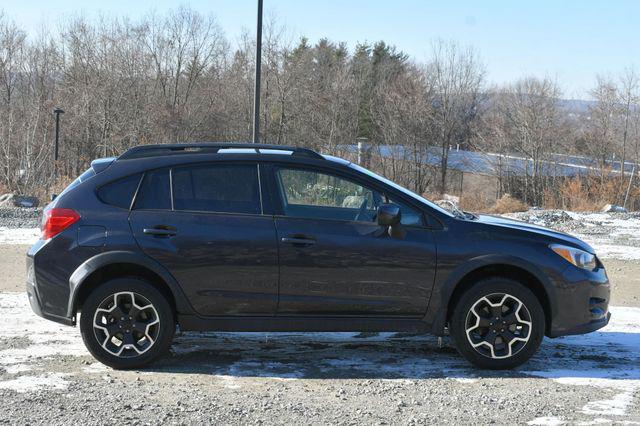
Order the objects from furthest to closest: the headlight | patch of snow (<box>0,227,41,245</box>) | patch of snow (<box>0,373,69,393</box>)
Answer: patch of snow (<box>0,227,41,245</box>), the headlight, patch of snow (<box>0,373,69,393</box>)

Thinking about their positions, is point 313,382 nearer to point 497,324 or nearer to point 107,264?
point 497,324

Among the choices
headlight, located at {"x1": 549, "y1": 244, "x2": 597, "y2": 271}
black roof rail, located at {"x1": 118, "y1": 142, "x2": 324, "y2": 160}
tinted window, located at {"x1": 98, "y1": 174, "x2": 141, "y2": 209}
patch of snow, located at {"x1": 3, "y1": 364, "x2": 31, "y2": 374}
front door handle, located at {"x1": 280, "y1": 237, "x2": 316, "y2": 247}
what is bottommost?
patch of snow, located at {"x1": 3, "y1": 364, "x2": 31, "y2": 374}

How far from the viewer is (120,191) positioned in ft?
18.8

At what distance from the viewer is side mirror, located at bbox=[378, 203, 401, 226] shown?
5.58m

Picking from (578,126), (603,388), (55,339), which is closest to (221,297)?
A: (55,339)

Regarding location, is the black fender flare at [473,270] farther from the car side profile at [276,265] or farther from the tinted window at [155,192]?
the tinted window at [155,192]

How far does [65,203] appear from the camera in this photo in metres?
5.64

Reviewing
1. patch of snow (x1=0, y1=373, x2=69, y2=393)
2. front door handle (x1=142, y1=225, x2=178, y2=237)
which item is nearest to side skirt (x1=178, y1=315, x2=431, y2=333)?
front door handle (x1=142, y1=225, x2=178, y2=237)

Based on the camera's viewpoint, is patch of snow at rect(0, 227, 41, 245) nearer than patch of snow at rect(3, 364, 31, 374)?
No

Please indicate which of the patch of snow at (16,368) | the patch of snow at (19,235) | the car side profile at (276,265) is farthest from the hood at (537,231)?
the patch of snow at (19,235)

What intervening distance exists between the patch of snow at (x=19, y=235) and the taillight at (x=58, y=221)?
7404 millimetres

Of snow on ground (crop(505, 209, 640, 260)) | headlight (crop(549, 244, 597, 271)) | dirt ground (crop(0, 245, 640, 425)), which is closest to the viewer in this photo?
dirt ground (crop(0, 245, 640, 425))

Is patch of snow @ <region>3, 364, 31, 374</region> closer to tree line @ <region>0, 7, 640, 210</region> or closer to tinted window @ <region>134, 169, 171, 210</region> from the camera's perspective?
tinted window @ <region>134, 169, 171, 210</region>

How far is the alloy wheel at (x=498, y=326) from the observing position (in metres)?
5.71
